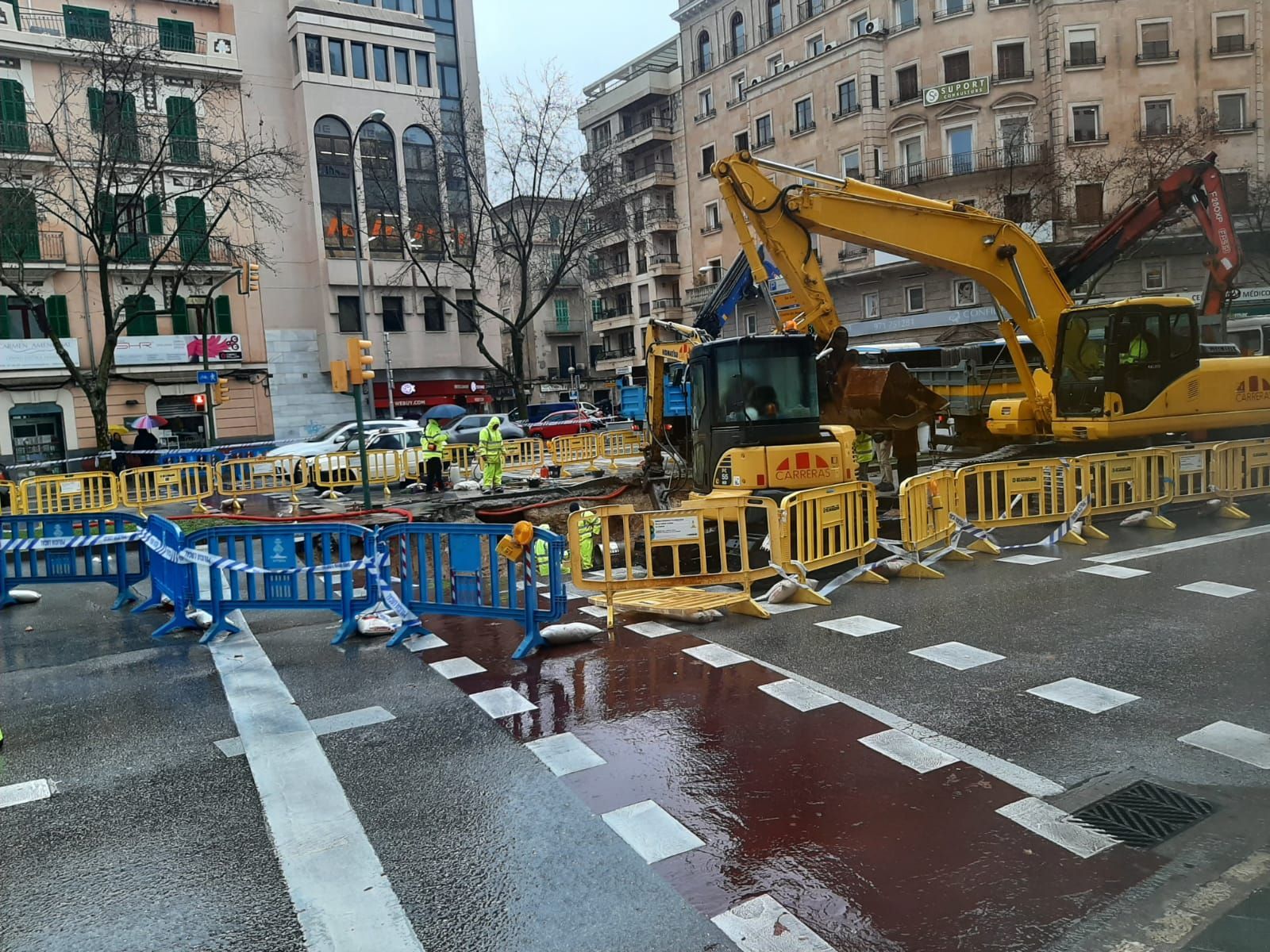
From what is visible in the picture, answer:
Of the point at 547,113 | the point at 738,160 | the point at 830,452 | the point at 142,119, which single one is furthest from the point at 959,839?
the point at 547,113

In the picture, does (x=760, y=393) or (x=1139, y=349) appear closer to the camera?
(x=760, y=393)

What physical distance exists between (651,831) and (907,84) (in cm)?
3842

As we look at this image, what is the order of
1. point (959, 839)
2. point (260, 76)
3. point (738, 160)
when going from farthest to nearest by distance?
point (260, 76), point (738, 160), point (959, 839)

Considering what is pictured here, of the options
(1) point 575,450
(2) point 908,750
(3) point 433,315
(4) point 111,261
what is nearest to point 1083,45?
(1) point 575,450

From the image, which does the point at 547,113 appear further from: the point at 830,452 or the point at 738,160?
the point at 830,452

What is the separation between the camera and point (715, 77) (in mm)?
46938

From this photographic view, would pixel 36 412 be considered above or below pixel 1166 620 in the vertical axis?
above

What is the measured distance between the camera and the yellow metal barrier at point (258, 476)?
19672 millimetres

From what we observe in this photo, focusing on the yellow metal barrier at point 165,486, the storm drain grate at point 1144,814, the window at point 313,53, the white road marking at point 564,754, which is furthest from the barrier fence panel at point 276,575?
the window at point 313,53

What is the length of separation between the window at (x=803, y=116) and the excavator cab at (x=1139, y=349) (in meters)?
29.1

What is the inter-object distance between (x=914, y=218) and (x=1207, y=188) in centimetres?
452

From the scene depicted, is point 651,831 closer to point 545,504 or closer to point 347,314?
point 545,504

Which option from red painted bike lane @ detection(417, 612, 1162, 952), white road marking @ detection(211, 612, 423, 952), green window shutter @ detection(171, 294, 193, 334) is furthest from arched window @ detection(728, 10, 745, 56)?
white road marking @ detection(211, 612, 423, 952)

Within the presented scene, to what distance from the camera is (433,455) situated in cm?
1922
